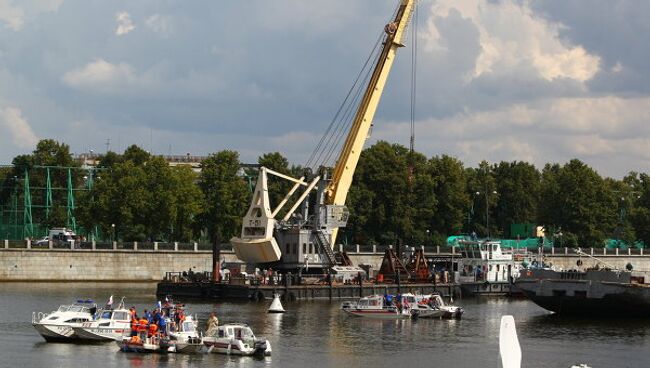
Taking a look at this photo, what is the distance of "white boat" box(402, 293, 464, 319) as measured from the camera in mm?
98500

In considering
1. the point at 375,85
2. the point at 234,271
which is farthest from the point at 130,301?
the point at 375,85

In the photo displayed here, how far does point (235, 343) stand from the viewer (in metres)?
69.8

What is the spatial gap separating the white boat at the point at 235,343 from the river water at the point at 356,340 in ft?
2.79

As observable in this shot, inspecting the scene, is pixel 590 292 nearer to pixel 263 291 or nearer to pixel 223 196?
pixel 263 291

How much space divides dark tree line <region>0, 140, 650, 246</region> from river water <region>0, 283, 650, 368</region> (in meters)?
42.0

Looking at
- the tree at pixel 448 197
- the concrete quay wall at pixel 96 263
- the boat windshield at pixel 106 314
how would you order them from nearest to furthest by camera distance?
the boat windshield at pixel 106 314, the concrete quay wall at pixel 96 263, the tree at pixel 448 197

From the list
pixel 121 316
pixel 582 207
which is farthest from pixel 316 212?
pixel 582 207

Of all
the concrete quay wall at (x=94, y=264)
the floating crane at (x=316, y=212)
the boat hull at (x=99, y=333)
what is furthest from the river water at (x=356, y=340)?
the concrete quay wall at (x=94, y=264)

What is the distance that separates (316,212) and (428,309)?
30.6m

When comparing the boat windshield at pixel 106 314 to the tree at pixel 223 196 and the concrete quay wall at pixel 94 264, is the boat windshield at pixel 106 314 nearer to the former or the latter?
the concrete quay wall at pixel 94 264

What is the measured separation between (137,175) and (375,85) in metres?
40.0

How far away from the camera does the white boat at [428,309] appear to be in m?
98.5

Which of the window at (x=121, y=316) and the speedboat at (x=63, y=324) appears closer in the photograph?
the speedboat at (x=63, y=324)

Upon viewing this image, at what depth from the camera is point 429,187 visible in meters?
174
